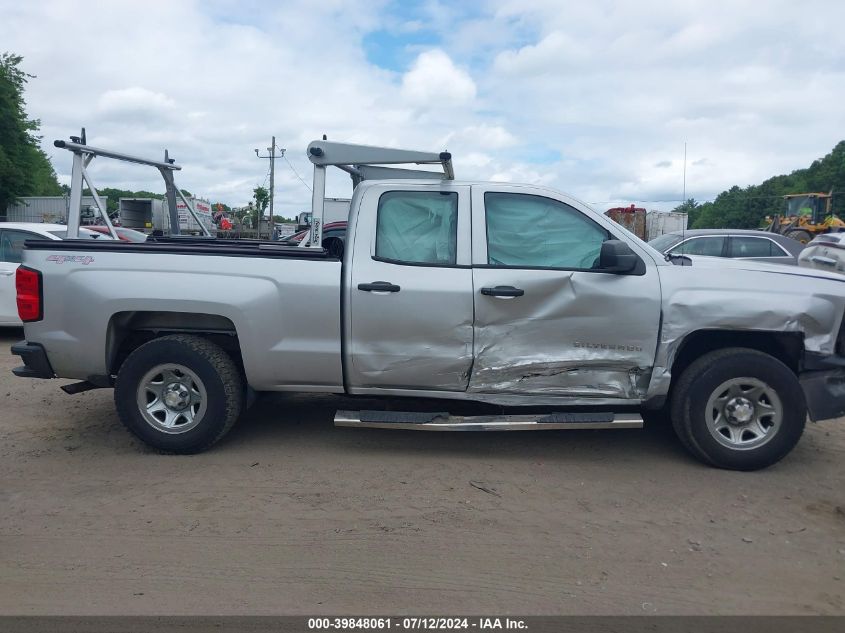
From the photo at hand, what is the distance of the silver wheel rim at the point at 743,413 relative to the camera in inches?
181

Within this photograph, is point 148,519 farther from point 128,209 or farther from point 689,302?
point 128,209

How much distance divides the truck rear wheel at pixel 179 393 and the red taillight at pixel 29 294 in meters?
0.73

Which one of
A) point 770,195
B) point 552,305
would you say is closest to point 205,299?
point 552,305

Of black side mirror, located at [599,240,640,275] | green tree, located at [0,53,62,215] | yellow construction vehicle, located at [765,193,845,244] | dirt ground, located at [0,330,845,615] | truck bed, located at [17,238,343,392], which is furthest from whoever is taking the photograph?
green tree, located at [0,53,62,215]

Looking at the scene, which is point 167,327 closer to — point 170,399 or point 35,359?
point 170,399

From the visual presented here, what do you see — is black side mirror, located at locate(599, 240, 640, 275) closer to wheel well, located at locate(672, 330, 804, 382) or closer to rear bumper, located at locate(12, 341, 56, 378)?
wheel well, located at locate(672, 330, 804, 382)

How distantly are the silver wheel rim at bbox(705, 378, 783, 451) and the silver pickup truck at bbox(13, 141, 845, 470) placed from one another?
1 cm

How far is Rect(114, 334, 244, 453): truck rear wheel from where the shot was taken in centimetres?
484

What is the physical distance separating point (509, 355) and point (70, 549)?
2899 millimetres

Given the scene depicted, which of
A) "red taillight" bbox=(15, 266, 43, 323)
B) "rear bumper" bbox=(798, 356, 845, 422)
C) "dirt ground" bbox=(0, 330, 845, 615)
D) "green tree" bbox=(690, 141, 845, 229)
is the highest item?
"green tree" bbox=(690, 141, 845, 229)

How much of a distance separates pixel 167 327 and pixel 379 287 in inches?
64.8

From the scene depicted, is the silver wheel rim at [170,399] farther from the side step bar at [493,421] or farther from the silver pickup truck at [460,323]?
the side step bar at [493,421]

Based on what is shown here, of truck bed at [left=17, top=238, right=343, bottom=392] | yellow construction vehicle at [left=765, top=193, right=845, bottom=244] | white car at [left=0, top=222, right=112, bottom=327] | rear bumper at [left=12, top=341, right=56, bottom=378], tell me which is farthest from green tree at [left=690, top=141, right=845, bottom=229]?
rear bumper at [left=12, top=341, right=56, bottom=378]

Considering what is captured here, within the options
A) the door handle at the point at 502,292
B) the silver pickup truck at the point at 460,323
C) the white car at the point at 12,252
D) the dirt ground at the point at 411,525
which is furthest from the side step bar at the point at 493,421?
the white car at the point at 12,252
